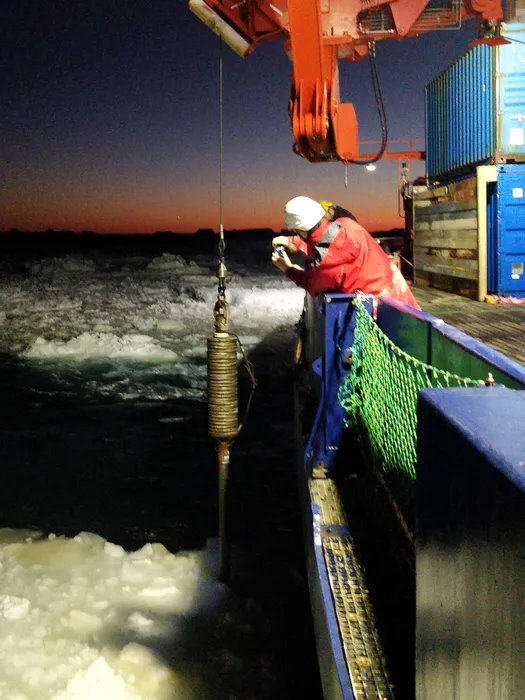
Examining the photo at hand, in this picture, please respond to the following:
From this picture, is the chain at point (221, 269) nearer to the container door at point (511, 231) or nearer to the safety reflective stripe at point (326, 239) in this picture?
the safety reflective stripe at point (326, 239)

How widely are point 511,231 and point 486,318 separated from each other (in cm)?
314

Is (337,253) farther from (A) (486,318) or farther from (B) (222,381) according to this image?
(A) (486,318)

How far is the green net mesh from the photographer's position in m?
3.61

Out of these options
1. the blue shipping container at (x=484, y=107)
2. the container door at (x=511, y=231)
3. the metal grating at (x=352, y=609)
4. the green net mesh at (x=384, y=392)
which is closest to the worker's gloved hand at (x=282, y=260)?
the green net mesh at (x=384, y=392)

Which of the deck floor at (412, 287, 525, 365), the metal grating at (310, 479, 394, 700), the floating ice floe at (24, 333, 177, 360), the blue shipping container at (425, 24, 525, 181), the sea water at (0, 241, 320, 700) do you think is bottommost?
the sea water at (0, 241, 320, 700)

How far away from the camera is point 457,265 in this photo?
1177cm

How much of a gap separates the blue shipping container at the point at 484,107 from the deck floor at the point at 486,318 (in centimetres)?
268

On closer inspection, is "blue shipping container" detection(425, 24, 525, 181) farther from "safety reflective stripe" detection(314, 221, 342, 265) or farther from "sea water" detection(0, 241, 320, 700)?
"safety reflective stripe" detection(314, 221, 342, 265)

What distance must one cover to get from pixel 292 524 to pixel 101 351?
33.8ft

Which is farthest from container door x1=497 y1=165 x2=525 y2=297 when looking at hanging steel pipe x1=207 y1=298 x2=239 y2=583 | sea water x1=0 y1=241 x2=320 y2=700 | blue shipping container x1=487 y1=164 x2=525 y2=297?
hanging steel pipe x1=207 y1=298 x2=239 y2=583

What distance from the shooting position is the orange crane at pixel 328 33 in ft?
28.0

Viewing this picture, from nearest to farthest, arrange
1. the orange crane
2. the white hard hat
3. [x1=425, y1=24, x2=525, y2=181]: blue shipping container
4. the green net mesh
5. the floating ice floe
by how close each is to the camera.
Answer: the green net mesh → the white hard hat → the orange crane → [x1=425, y1=24, x2=525, y2=181]: blue shipping container → the floating ice floe

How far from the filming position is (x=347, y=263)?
197 inches

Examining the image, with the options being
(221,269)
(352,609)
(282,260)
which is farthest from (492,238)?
(352,609)
